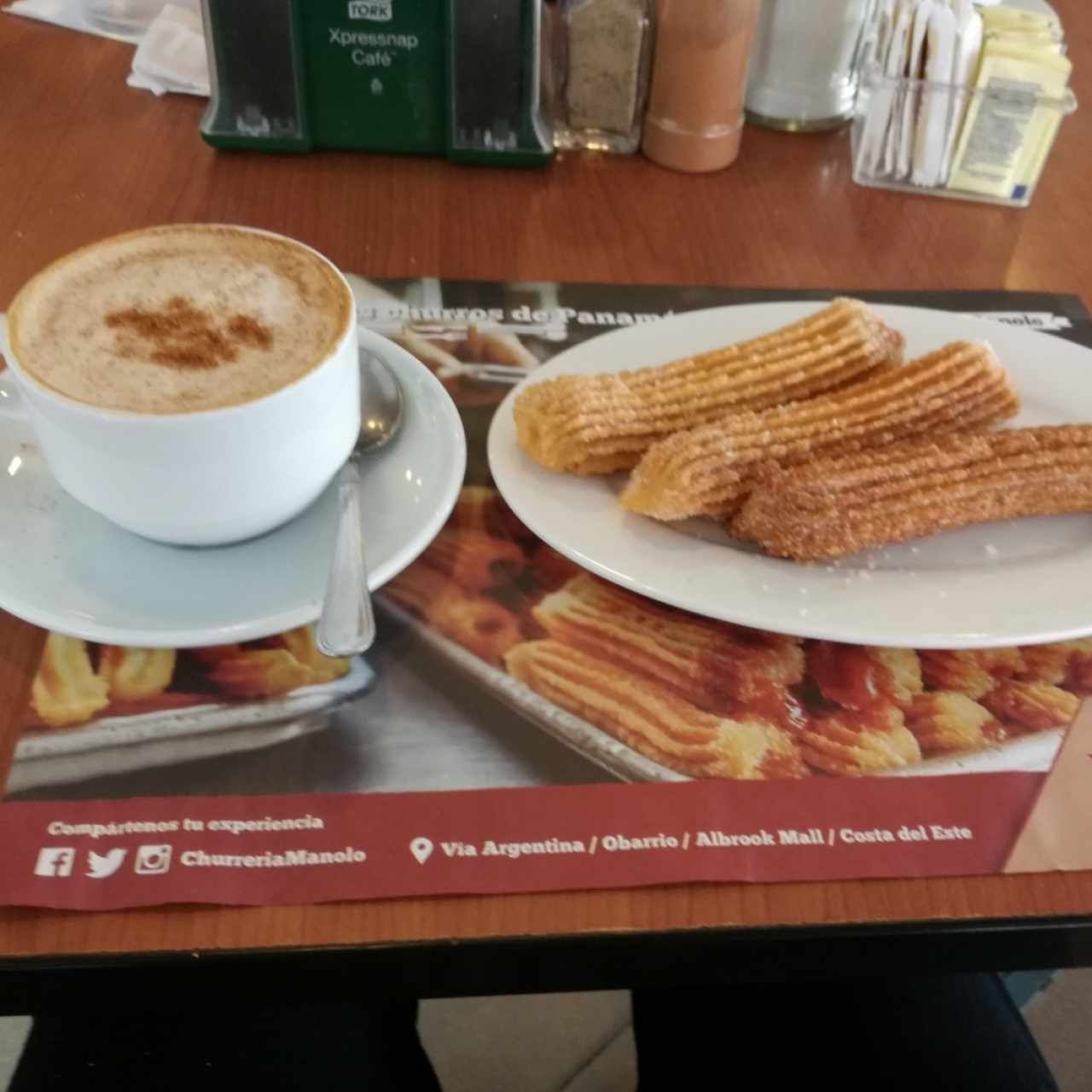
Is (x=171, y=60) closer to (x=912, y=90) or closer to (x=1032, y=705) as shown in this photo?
(x=912, y=90)

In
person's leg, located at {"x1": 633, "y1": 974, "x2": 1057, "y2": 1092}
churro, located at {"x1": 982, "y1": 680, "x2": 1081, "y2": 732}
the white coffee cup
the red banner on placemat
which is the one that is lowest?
person's leg, located at {"x1": 633, "y1": 974, "x2": 1057, "y2": 1092}

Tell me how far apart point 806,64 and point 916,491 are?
46 cm

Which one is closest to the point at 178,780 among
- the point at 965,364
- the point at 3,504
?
the point at 3,504

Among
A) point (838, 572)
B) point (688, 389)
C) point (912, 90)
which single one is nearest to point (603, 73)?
point (912, 90)

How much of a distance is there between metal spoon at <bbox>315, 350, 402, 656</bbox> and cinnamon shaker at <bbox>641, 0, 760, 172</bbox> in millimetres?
356

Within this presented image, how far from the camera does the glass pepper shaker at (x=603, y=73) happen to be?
71 centimetres

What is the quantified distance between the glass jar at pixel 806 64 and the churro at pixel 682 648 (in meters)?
0.51

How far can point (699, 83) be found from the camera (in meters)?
0.72

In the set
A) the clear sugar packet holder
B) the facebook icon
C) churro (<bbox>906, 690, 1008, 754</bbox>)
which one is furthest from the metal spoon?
the clear sugar packet holder

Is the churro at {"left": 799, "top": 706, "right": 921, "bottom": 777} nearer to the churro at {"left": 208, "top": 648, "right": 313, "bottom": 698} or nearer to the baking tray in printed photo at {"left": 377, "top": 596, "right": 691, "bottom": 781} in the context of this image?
the baking tray in printed photo at {"left": 377, "top": 596, "right": 691, "bottom": 781}

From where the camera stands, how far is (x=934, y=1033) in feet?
1.87

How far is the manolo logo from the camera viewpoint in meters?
0.69

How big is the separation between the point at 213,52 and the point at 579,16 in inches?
9.7

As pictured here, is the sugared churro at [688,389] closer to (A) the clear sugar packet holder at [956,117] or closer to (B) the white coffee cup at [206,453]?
(B) the white coffee cup at [206,453]
